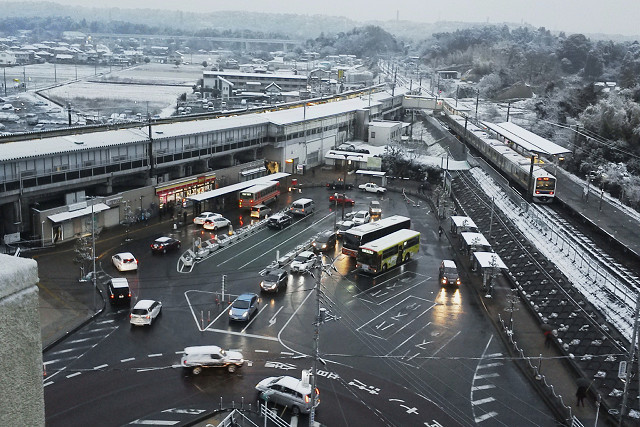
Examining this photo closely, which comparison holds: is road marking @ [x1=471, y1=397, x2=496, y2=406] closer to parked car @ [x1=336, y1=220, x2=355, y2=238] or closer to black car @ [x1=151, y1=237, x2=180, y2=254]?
parked car @ [x1=336, y1=220, x2=355, y2=238]

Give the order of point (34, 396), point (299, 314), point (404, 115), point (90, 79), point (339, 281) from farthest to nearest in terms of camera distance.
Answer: point (90, 79) < point (404, 115) < point (339, 281) < point (299, 314) < point (34, 396)

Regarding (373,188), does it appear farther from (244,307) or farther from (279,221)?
(244,307)

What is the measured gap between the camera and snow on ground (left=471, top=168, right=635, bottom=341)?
12852 mm

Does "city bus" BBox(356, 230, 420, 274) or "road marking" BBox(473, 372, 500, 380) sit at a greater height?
"city bus" BBox(356, 230, 420, 274)

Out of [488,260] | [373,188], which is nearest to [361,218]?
[373,188]

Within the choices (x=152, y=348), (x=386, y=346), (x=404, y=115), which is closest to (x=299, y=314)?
(x=386, y=346)

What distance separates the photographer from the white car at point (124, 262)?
621 inches

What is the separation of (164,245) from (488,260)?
8446 mm

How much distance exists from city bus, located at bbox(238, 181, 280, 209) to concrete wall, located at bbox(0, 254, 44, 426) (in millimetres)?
20503

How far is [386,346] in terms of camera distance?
12383 mm

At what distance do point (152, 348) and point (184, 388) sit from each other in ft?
5.38

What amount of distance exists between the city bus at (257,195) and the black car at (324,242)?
161 inches

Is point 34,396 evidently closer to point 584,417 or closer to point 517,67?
point 584,417

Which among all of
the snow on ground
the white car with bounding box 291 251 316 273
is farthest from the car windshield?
the snow on ground
